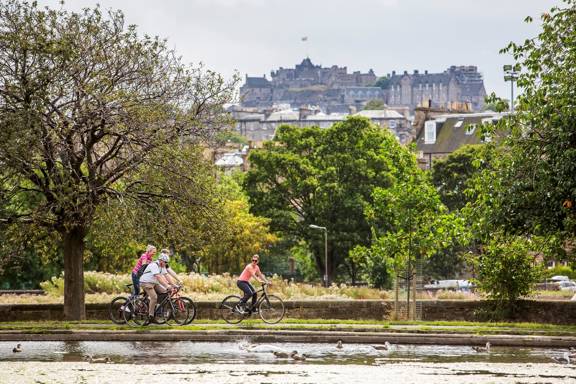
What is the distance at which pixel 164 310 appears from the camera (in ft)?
95.7

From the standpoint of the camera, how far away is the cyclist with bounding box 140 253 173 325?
2830 cm

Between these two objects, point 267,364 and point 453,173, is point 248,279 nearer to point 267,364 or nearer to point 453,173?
point 267,364

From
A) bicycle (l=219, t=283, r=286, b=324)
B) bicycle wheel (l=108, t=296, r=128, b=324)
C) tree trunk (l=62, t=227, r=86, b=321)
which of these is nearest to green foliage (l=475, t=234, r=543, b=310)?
bicycle (l=219, t=283, r=286, b=324)

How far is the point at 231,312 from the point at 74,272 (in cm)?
429

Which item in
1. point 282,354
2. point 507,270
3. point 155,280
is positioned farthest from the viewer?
point 507,270

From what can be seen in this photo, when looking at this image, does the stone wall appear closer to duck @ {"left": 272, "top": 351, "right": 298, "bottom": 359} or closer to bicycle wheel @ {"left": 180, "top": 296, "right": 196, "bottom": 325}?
bicycle wheel @ {"left": 180, "top": 296, "right": 196, "bottom": 325}

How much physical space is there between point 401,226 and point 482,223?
15.8ft

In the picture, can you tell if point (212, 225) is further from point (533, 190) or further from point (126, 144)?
point (533, 190)

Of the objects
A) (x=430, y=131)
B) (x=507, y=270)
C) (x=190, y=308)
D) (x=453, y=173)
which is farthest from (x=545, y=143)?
(x=430, y=131)

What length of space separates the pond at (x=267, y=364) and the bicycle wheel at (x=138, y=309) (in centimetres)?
286

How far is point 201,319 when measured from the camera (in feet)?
109

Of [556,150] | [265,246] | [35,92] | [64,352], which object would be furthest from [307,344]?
[265,246]

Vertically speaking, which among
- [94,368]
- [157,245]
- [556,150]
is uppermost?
[556,150]

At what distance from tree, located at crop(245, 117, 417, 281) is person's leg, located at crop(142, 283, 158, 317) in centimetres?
4965
